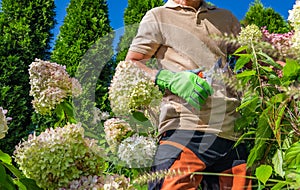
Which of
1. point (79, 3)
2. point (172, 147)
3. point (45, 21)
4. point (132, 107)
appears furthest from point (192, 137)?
point (45, 21)

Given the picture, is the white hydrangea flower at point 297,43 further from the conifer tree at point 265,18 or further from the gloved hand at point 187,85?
the conifer tree at point 265,18

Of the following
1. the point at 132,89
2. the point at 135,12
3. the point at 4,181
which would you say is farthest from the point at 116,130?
the point at 135,12

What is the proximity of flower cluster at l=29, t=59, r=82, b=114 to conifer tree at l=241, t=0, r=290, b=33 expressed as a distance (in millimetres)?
4380

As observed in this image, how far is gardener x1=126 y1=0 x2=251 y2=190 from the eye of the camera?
1.83 metres

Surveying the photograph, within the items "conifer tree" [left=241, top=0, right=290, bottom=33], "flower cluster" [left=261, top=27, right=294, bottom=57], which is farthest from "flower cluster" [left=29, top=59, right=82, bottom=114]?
"conifer tree" [left=241, top=0, right=290, bottom=33]

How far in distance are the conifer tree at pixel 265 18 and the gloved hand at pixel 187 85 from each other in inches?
162

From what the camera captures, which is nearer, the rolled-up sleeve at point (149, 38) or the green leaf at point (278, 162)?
the green leaf at point (278, 162)

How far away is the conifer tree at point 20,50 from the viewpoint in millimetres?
5703

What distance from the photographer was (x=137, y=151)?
2.25 meters

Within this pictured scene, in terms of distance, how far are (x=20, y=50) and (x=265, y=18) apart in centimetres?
325

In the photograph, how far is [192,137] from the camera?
1.89 metres

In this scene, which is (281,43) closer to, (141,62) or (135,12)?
(141,62)

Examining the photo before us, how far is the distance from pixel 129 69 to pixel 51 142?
94 centimetres

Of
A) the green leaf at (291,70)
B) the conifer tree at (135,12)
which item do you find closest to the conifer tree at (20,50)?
the conifer tree at (135,12)
